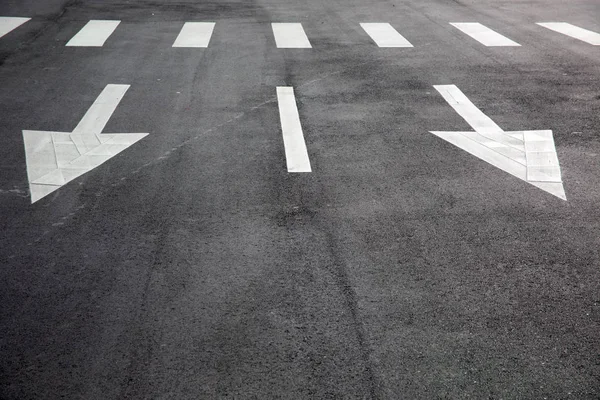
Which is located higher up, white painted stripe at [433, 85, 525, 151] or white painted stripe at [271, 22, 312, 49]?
white painted stripe at [433, 85, 525, 151]

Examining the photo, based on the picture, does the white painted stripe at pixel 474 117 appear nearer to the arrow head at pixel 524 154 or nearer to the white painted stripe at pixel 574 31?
the arrow head at pixel 524 154

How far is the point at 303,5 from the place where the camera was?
20.5 meters

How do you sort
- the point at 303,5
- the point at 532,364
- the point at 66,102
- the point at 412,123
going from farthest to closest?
the point at 303,5 < the point at 66,102 < the point at 412,123 < the point at 532,364

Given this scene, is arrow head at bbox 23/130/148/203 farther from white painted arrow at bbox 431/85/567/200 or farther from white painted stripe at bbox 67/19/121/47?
white painted stripe at bbox 67/19/121/47

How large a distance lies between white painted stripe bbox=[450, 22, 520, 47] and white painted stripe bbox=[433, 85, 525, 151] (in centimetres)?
401

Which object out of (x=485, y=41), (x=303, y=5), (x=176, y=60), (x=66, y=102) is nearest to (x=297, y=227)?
(x=66, y=102)

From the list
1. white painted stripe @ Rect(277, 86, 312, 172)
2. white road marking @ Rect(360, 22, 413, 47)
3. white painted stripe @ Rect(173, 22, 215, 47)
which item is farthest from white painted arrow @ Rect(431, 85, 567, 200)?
white painted stripe @ Rect(173, 22, 215, 47)

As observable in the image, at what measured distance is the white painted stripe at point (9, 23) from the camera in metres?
16.3

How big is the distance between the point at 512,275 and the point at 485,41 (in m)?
10.3

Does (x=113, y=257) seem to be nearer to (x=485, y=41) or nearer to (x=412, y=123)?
(x=412, y=123)

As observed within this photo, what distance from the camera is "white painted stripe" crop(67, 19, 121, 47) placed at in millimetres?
15008

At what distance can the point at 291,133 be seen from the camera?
9.79 meters

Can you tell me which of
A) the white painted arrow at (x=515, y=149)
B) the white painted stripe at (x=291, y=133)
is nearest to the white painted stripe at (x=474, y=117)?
the white painted arrow at (x=515, y=149)

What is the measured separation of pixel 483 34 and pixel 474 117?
6493 millimetres
